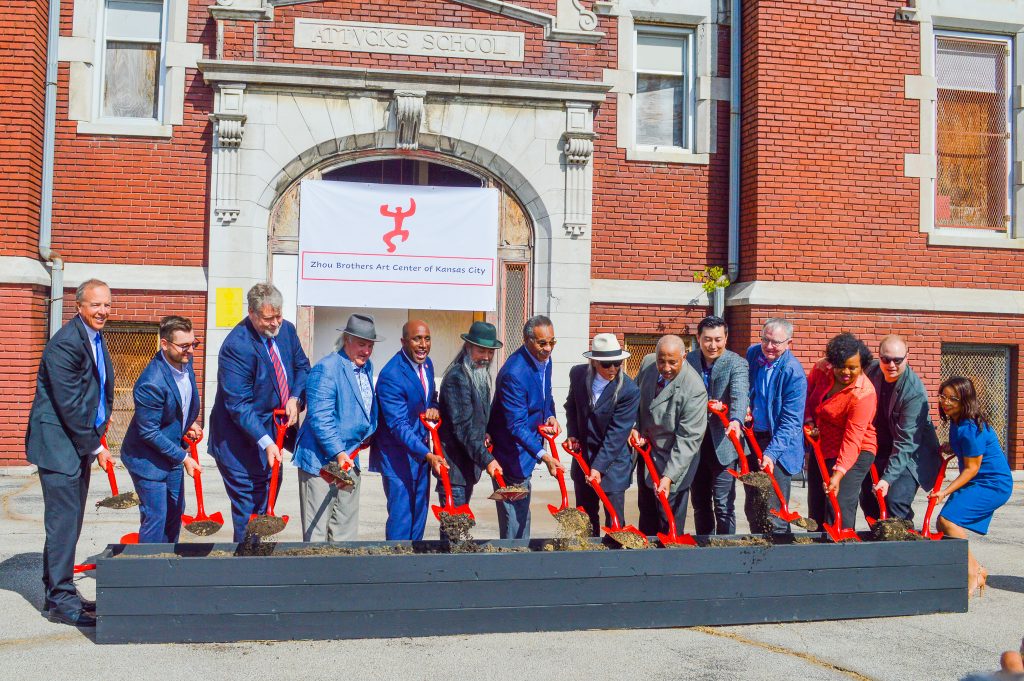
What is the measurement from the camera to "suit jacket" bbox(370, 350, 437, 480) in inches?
234

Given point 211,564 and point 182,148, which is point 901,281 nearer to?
point 182,148

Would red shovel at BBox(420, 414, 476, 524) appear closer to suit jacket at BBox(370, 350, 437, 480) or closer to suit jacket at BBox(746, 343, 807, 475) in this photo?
suit jacket at BBox(370, 350, 437, 480)

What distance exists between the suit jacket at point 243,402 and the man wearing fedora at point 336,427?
24cm

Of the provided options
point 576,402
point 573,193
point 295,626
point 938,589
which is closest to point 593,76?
point 573,193

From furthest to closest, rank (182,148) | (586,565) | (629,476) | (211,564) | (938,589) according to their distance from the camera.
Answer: (182,148), (629,476), (938,589), (586,565), (211,564)

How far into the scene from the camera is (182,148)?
35.9ft

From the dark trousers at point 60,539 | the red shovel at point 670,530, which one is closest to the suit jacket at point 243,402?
the dark trousers at point 60,539

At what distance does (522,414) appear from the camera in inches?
239

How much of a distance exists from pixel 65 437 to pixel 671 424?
11.7ft

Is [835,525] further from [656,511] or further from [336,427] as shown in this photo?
[336,427]

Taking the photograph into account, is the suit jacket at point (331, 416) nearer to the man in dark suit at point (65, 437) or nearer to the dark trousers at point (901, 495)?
the man in dark suit at point (65, 437)

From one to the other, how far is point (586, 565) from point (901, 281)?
26.5 ft

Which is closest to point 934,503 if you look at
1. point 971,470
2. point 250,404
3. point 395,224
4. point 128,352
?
point 971,470

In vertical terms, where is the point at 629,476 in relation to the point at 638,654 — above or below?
above
